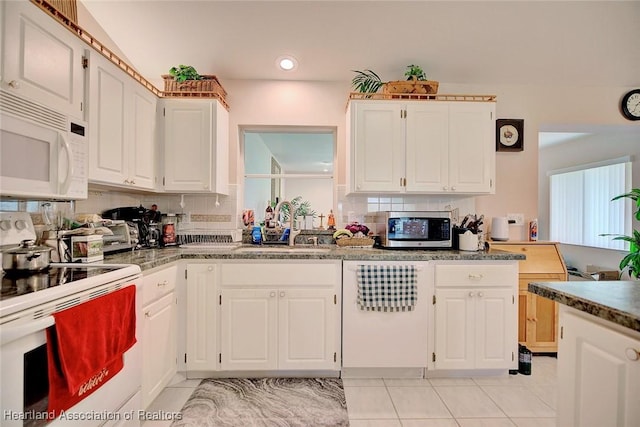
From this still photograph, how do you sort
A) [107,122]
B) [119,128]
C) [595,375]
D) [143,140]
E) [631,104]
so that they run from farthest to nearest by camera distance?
[631,104]
[143,140]
[119,128]
[107,122]
[595,375]

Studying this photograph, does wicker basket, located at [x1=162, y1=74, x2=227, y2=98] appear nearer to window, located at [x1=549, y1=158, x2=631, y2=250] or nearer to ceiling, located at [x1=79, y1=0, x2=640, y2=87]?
ceiling, located at [x1=79, y1=0, x2=640, y2=87]

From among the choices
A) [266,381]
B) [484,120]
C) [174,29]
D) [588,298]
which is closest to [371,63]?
[484,120]

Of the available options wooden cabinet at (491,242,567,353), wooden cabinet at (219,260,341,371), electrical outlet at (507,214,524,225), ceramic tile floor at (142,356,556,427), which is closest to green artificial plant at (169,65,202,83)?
wooden cabinet at (219,260,341,371)

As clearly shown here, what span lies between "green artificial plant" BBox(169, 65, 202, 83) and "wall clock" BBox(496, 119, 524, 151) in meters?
2.82

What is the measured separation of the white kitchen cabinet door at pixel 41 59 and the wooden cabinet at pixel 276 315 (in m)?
1.31

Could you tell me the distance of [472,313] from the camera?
2123 millimetres

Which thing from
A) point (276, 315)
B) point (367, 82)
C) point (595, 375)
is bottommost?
point (276, 315)

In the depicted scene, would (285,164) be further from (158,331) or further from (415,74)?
(158,331)

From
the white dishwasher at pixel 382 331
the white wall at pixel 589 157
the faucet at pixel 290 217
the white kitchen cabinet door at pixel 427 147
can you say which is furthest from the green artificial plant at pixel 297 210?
the white wall at pixel 589 157

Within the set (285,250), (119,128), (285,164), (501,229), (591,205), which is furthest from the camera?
(285,164)

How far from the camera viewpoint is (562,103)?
9.39ft

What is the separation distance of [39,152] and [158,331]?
1.16 meters

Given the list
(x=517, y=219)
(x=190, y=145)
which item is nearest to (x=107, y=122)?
(x=190, y=145)

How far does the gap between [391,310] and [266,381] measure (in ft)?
3.43
